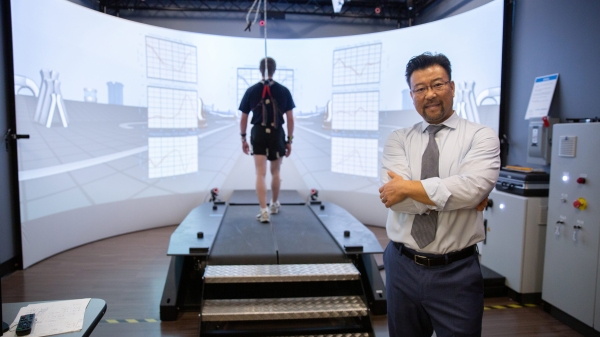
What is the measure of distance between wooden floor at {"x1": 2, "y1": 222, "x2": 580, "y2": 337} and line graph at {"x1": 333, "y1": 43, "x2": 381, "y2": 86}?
271 cm

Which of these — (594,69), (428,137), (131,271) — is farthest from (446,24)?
(131,271)

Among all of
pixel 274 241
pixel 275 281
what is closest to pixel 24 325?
pixel 275 281

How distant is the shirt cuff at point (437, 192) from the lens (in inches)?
56.2

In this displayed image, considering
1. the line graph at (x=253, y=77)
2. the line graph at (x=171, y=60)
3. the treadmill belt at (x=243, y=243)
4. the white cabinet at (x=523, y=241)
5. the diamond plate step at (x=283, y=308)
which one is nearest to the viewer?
the diamond plate step at (x=283, y=308)

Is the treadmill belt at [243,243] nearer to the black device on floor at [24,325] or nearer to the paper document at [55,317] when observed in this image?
the paper document at [55,317]

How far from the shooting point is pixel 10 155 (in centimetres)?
383

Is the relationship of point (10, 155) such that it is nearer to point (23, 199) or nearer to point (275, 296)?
point (23, 199)

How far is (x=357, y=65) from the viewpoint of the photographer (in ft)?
19.1

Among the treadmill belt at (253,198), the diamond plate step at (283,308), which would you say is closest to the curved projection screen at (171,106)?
the treadmill belt at (253,198)

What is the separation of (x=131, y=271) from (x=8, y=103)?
6.53 feet

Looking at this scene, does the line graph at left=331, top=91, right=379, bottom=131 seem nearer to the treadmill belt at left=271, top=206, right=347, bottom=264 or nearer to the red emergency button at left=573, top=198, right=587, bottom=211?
the treadmill belt at left=271, top=206, right=347, bottom=264

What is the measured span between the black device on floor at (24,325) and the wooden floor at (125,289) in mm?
1407

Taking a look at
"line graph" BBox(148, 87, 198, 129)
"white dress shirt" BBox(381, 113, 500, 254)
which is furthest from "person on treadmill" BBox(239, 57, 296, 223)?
"white dress shirt" BBox(381, 113, 500, 254)

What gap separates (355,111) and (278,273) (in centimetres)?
358
